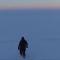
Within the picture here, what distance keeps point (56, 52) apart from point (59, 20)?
1.79m

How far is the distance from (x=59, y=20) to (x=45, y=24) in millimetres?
395

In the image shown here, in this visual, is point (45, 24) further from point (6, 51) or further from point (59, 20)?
point (6, 51)

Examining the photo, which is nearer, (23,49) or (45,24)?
(23,49)

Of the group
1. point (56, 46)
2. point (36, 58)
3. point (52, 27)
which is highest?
point (52, 27)

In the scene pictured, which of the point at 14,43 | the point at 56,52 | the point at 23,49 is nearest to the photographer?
the point at 23,49

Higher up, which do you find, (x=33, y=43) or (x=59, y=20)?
(x=59, y=20)

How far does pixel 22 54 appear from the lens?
4742 millimetres

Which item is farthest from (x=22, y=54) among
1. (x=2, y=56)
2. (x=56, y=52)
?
(x=56, y=52)

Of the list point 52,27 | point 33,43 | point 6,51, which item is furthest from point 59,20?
point 6,51

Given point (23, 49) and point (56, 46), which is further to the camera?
point (56, 46)

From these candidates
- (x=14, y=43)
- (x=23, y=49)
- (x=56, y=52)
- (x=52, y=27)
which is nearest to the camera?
(x=23, y=49)

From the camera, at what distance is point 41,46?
5422 millimetres

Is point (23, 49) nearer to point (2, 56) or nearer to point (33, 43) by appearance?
point (2, 56)

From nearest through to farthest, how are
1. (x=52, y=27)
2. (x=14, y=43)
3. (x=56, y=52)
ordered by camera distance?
1. (x=56, y=52)
2. (x=14, y=43)
3. (x=52, y=27)
